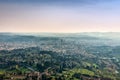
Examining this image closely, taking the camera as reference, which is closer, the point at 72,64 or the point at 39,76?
the point at 39,76

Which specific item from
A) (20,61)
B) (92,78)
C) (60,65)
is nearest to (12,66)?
(20,61)

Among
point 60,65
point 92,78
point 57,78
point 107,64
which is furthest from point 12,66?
point 107,64

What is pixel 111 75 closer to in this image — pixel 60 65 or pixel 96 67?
pixel 96 67

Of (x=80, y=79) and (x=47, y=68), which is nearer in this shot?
(x=80, y=79)

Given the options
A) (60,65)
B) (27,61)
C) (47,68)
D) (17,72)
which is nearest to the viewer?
(17,72)

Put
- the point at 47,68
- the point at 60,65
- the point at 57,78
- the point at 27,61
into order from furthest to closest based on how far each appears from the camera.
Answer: the point at 27,61 < the point at 60,65 < the point at 47,68 < the point at 57,78

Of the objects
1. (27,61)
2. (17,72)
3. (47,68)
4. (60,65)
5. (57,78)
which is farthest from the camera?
(27,61)

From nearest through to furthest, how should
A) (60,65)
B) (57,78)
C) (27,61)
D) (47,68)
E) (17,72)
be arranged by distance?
(57,78)
(17,72)
(47,68)
(60,65)
(27,61)

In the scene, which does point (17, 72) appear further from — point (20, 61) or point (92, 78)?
point (92, 78)
